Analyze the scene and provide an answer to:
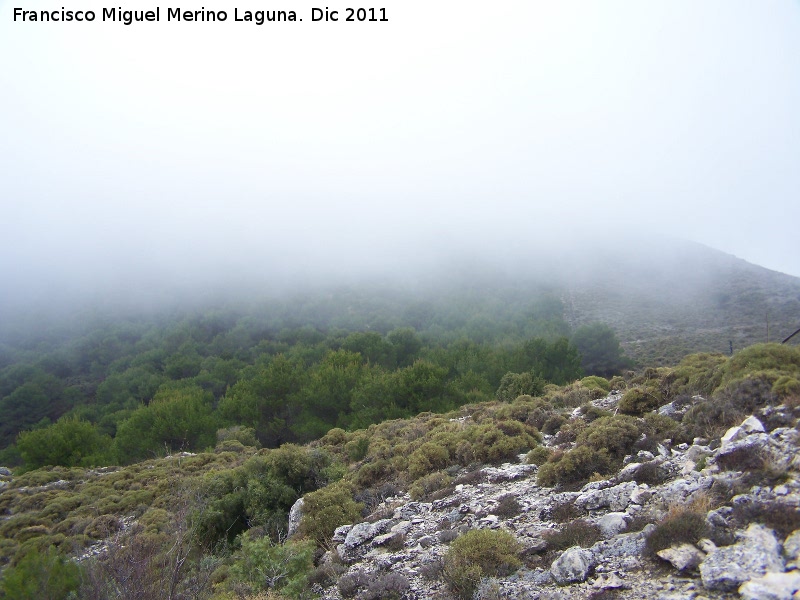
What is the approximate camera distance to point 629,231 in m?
107

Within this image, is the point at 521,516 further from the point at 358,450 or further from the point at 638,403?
the point at 358,450

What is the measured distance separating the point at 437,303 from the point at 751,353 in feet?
197

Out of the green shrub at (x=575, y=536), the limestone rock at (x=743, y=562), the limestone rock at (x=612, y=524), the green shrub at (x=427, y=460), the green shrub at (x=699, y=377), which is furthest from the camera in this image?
the green shrub at (x=427, y=460)

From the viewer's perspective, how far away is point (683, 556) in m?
5.39

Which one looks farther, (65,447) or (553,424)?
(65,447)

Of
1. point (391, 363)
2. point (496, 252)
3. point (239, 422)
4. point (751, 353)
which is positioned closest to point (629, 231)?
point (496, 252)

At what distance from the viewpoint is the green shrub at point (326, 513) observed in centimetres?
1023

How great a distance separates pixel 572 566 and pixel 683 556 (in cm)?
129

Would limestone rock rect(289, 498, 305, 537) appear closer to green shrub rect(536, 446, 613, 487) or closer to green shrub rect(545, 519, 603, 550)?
green shrub rect(536, 446, 613, 487)

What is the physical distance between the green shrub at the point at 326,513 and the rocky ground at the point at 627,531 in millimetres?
666

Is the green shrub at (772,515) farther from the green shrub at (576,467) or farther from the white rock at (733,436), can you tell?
the green shrub at (576,467)

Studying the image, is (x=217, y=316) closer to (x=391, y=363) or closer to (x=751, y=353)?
(x=391, y=363)

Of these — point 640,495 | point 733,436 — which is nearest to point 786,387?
point 733,436

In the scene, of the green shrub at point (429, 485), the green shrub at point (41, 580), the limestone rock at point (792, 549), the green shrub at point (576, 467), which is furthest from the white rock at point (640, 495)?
the green shrub at point (41, 580)
